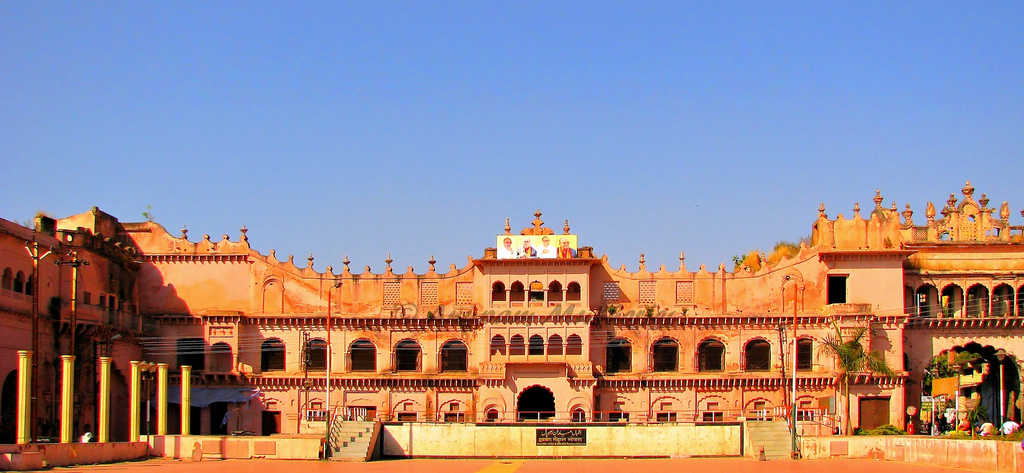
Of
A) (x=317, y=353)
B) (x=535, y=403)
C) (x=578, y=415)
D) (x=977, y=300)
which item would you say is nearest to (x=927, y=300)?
(x=977, y=300)

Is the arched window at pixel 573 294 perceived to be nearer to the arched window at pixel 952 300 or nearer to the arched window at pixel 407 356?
the arched window at pixel 407 356

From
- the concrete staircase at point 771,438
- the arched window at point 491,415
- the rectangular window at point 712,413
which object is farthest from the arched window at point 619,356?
the concrete staircase at point 771,438

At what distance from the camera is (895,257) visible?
6084 cm

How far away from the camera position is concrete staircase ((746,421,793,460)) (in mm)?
53812

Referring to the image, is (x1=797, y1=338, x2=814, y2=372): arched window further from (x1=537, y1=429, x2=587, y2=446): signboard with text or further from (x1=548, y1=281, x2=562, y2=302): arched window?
(x1=537, y1=429, x2=587, y2=446): signboard with text

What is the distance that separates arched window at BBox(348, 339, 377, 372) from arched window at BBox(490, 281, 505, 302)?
627 cm

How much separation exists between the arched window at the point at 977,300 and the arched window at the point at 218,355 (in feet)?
116

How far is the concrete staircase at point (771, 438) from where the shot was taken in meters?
53.8

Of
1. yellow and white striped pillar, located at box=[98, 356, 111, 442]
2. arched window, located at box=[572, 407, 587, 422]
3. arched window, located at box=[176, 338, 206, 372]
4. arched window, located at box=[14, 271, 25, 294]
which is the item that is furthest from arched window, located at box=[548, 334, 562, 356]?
arched window, located at box=[14, 271, 25, 294]

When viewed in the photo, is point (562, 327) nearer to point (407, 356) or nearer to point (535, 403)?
point (535, 403)

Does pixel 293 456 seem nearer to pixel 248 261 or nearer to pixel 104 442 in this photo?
pixel 104 442

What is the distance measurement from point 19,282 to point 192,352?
39.3 ft

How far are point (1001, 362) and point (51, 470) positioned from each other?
144ft

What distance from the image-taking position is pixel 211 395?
61062 millimetres
